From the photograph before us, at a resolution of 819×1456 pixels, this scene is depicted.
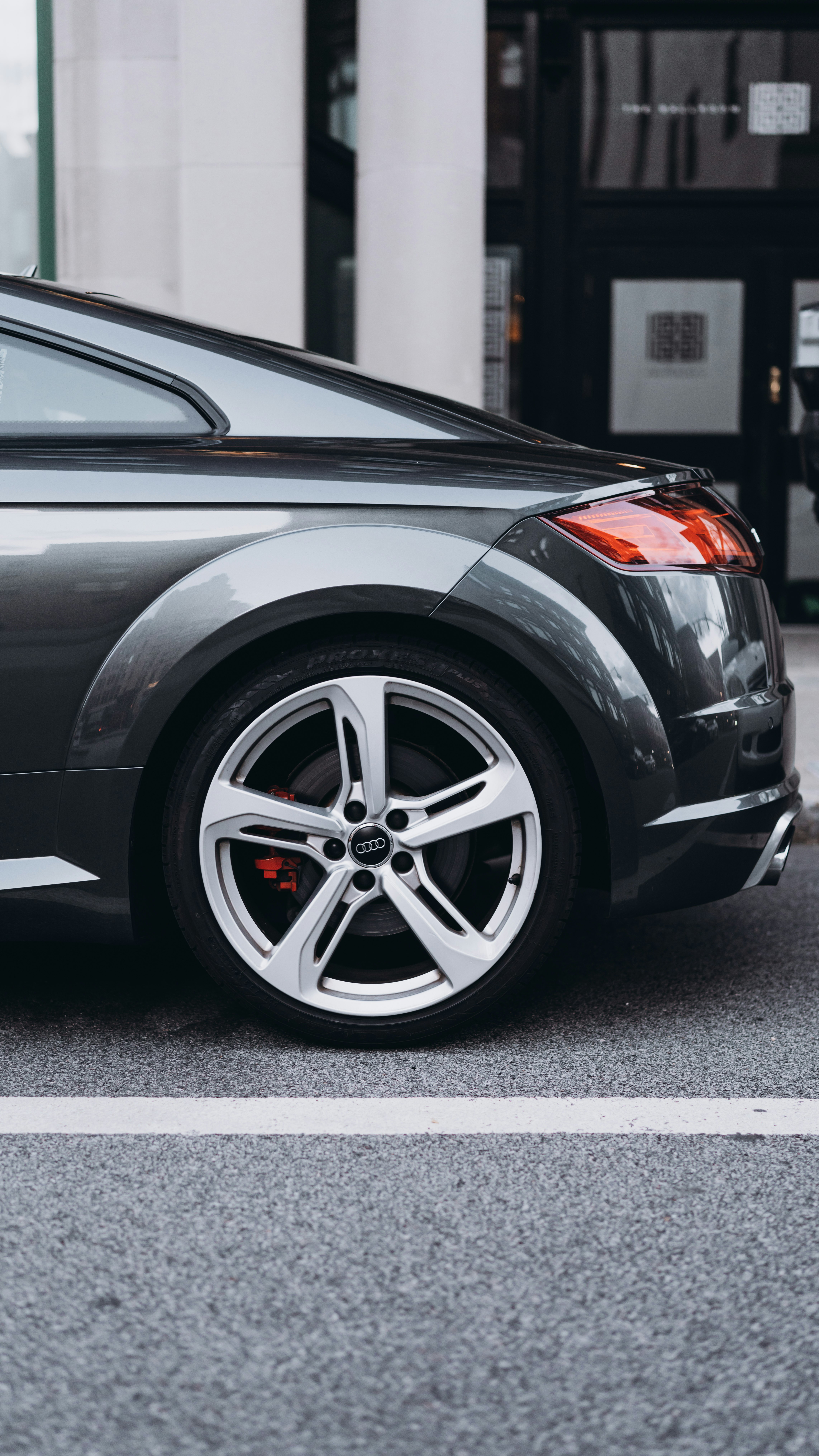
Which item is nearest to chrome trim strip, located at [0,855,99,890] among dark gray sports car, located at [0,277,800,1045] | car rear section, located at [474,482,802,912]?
dark gray sports car, located at [0,277,800,1045]

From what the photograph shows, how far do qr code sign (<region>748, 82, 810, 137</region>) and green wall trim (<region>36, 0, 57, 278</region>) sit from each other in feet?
13.5

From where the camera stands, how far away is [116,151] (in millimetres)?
7984

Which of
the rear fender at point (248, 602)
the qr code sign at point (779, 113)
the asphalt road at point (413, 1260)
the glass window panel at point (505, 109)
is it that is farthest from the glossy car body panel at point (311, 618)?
the qr code sign at point (779, 113)

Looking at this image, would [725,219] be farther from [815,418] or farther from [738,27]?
[815,418]

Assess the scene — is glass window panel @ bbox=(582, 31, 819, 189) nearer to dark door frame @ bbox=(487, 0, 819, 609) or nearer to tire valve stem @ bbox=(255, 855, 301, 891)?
dark door frame @ bbox=(487, 0, 819, 609)

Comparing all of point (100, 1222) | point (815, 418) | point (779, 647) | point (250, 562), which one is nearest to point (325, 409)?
point (250, 562)

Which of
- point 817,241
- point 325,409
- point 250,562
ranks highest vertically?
point 817,241

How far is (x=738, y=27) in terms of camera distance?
8609 millimetres

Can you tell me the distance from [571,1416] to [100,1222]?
2.57 ft

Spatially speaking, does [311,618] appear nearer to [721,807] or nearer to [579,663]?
[579,663]

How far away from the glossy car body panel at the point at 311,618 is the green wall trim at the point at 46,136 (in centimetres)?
584

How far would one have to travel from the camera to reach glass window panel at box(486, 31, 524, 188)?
8.64 m

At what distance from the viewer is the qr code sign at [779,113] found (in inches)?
343

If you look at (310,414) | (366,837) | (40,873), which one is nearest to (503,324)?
(310,414)
